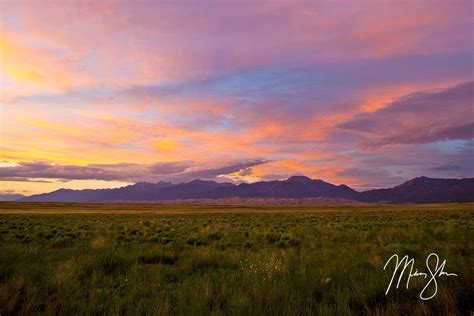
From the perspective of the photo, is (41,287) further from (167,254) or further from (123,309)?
(167,254)

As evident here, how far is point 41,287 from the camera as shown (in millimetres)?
6078

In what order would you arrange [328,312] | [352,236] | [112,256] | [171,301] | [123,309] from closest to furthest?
[328,312] → [123,309] → [171,301] → [112,256] → [352,236]

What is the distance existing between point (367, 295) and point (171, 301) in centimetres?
336

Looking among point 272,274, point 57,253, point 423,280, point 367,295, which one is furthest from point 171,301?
point 57,253

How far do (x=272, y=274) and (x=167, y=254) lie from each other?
5.21 m

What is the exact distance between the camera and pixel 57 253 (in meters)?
10.6

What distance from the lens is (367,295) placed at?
5559 mm

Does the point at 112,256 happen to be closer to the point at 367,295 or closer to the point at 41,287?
the point at 41,287

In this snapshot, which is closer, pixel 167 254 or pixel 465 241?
pixel 167 254

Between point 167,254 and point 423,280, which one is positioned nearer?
point 423,280

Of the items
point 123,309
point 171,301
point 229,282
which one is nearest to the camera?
point 123,309

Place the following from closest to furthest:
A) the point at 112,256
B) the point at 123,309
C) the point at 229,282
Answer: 1. the point at 123,309
2. the point at 229,282
3. the point at 112,256

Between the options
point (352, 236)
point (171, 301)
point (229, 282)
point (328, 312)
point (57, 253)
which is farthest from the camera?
point (352, 236)

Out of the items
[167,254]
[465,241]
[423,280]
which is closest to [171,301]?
[423,280]
